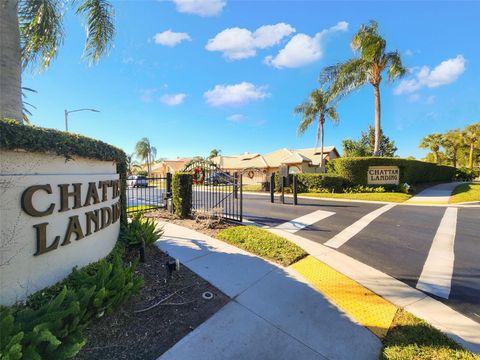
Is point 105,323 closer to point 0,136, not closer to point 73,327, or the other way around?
point 73,327

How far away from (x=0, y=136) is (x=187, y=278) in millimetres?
3106

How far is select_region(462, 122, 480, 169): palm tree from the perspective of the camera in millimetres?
40256

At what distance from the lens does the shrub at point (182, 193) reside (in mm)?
8500

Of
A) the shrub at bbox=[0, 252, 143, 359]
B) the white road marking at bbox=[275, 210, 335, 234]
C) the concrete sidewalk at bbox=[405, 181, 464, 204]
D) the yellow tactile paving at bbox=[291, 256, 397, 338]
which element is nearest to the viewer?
the shrub at bbox=[0, 252, 143, 359]

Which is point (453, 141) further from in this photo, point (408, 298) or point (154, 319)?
point (154, 319)

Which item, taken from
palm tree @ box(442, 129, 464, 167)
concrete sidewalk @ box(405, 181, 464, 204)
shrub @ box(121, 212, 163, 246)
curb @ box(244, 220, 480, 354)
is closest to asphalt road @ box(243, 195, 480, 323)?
curb @ box(244, 220, 480, 354)

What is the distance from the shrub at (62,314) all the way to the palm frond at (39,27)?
6.08 metres

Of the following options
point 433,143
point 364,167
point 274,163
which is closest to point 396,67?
point 364,167

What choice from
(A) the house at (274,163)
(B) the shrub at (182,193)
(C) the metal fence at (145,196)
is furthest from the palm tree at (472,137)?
(B) the shrub at (182,193)

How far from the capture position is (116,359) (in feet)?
7.79

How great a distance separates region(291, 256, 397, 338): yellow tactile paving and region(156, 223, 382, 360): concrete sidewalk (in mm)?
150

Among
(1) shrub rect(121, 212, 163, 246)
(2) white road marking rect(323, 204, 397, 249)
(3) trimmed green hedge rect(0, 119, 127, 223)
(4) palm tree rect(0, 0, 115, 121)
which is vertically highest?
(4) palm tree rect(0, 0, 115, 121)

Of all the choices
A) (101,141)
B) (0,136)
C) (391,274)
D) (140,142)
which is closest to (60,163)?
(0,136)

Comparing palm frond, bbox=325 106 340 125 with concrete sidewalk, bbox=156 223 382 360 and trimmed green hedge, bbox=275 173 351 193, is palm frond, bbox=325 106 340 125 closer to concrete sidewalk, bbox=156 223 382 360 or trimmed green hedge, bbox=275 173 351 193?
trimmed green hedge, bbox=275 173 351 193
